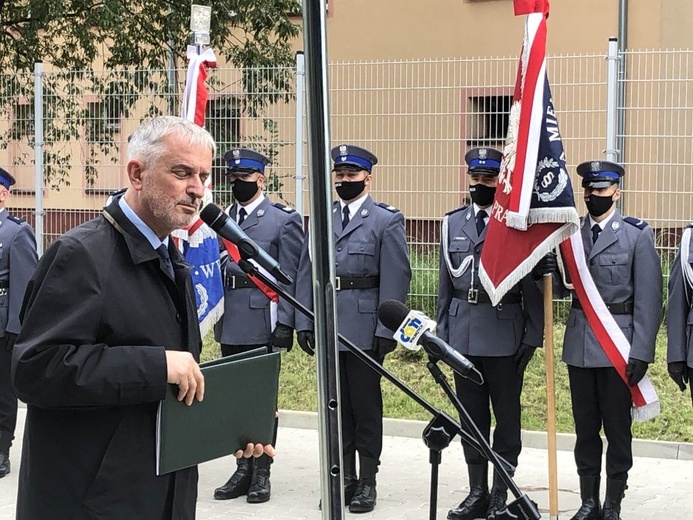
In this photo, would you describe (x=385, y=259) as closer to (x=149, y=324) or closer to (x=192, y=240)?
(x=192, y=240)

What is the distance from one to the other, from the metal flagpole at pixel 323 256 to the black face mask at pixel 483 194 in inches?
174

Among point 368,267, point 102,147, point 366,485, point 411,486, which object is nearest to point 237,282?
point 368,267

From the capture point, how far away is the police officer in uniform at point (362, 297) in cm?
701

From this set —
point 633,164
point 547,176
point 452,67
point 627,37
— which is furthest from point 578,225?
point 627,37

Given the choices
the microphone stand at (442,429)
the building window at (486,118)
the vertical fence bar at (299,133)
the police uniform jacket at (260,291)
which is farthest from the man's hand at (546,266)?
the vertical fence bar at (299,133)

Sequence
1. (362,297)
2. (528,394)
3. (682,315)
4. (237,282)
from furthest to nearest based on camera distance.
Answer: (528,394) → (237,282) → (362,297) → (682,315)

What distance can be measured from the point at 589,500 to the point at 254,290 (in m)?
2.40

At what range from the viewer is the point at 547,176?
6.41 metres

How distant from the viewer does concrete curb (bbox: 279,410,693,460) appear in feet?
27.2

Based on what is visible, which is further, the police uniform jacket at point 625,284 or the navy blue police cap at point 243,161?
the navy blue police cap at point 243,161

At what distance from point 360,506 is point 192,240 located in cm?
191

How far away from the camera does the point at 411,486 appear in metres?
7.58

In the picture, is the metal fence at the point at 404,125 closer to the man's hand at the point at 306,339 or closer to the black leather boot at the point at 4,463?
the man's hand at the point at 306,339

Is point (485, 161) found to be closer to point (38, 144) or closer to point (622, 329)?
point (622, 329)
